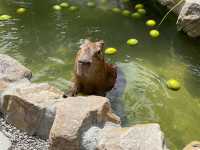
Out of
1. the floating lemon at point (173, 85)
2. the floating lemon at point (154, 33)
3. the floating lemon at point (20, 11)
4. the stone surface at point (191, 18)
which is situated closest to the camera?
the floating lemon at point (173, 85)

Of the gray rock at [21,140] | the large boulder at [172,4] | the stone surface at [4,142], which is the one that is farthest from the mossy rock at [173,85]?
the stone surface at [4,142]

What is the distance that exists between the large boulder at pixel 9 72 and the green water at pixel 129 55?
611 millimetres

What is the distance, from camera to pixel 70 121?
418cm

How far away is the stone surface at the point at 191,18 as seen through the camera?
6317 mm

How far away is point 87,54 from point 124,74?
1109mm

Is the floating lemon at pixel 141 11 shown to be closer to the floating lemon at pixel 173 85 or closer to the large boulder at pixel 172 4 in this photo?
the large boulder at pixel 172 4

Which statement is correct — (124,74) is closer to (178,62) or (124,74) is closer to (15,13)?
(178,62)

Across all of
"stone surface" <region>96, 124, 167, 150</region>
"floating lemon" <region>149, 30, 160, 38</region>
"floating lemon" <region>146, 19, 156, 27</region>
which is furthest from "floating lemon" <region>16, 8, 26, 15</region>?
"stone surface" <region>96, 124, 167, 150</region>

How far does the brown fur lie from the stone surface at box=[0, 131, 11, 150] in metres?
1.09

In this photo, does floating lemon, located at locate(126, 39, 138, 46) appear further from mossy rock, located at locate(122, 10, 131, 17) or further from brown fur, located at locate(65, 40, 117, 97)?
brown fur, located at locate(65, 40, 117, 97)

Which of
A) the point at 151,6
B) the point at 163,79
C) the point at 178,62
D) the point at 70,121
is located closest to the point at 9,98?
the point at 70,121

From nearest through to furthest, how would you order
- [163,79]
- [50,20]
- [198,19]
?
[163,79], [198,19], [50,20]

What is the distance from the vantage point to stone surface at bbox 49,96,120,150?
4.11 meters

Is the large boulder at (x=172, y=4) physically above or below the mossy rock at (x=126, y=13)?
above
